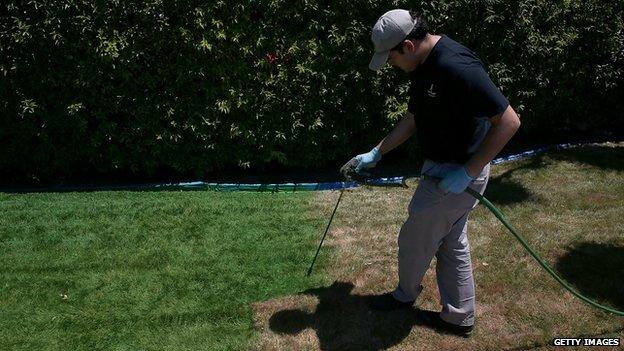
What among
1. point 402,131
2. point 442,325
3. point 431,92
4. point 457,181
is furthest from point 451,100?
point 442,325

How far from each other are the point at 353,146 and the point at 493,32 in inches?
75.9

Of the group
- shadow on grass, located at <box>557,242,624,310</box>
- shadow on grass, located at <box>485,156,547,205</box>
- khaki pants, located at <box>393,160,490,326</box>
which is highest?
khaki pants, located at <box>393,160,490,326</box>

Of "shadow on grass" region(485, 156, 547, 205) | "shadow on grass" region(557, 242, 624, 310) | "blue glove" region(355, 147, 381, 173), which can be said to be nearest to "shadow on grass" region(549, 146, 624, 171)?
"shadow on grass" region(485, 156, 547, 205)

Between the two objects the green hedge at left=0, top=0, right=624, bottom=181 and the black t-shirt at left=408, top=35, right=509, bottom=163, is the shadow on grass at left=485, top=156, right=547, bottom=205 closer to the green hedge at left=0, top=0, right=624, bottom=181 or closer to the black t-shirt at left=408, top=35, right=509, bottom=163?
the green hedge at left=0, top=0, right=624, bottom=181

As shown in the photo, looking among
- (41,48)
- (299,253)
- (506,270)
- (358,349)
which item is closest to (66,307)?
(299,253)

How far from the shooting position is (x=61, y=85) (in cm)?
533

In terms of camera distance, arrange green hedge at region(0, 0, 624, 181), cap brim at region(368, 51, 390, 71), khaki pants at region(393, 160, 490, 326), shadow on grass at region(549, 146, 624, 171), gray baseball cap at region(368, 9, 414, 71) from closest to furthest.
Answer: gray baseball cap at region(368, 9, 414, 71) < cap brim at region(368, 51, 390, 71) < khaki pants at region(393, 160, 490, 326) < green hedge at region(0, 0, 624, 181) < shadow on grass at region(549, 146, 624, 171)

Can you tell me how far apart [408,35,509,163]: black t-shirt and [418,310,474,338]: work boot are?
3.50ft

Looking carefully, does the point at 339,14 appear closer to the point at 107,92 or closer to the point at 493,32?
the point at 493,32

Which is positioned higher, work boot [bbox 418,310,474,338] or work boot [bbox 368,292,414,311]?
work boot [bbox 368,292,414,311]

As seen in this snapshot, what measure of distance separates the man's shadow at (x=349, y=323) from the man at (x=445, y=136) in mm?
294

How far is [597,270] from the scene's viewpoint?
398 centimetres

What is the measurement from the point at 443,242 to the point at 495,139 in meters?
0.80

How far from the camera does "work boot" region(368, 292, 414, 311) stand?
3.60 m
